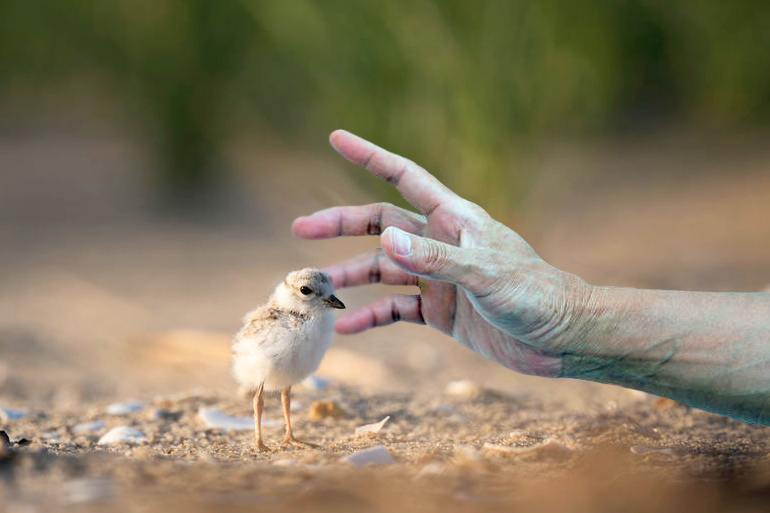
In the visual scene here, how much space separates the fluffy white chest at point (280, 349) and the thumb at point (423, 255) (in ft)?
2.29

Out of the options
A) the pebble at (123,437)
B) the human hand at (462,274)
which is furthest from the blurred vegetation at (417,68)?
the pebble at (123,437)

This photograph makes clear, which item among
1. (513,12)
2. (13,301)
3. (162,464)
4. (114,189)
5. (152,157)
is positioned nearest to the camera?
(162,464)

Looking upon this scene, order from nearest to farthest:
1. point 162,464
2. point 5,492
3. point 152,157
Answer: point 5,492 < point 162,464 < point 152,157

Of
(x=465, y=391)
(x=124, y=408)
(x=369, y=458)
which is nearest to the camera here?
(x=369, y=458)

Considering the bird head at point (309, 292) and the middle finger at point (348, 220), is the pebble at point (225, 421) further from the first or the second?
the middle finger at point (348, 220)

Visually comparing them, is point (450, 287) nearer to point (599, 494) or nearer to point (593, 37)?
point (599, 494)

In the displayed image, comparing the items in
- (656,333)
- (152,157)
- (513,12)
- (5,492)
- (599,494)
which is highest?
(152,157)

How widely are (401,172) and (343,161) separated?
3593 mm

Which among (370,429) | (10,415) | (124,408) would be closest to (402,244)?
(370,429)

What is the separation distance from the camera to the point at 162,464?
2.02 metres

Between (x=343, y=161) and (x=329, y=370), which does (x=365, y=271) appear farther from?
(x=343, y=161)

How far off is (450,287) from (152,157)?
6.20m

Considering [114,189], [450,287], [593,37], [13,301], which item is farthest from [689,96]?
[450,287]

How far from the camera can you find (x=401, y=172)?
2.22m
